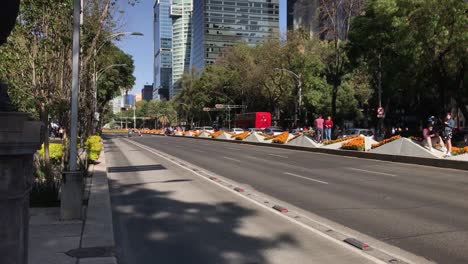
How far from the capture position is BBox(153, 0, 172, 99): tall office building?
Answer: 98.9 metres

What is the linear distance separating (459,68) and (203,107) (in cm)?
7107

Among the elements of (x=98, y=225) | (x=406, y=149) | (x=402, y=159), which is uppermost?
(x=406, y=149)

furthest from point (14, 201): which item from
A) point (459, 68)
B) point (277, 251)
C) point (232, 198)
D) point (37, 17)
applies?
point (459, 68)

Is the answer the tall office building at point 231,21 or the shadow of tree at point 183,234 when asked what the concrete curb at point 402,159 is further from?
the tall office building at point 231,21

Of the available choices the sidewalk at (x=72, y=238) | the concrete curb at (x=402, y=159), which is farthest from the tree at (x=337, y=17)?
the sidewalk at (x=72, y=238)

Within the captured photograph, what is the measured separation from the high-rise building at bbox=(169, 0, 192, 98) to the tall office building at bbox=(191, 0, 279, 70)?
21.0 feet

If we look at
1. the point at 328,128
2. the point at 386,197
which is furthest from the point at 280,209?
the point at 328,128

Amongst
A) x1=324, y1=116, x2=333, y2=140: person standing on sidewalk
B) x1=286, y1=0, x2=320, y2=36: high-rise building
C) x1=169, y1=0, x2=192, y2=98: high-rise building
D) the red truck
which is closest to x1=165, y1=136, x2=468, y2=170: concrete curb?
x1=324, y1=116, x2=333, y2=140: person standing on sidewalk

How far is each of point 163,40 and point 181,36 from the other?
99.7 ft

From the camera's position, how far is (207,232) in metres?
8.15

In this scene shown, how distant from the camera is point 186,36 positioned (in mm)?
161000

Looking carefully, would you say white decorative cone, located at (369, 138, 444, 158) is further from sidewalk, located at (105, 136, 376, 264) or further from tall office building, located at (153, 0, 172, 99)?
tall office building, located at (153, 0, 172, 99)

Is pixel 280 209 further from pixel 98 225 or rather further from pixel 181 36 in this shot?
pixel 181 36

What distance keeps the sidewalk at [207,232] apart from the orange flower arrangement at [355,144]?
45.2 ft
